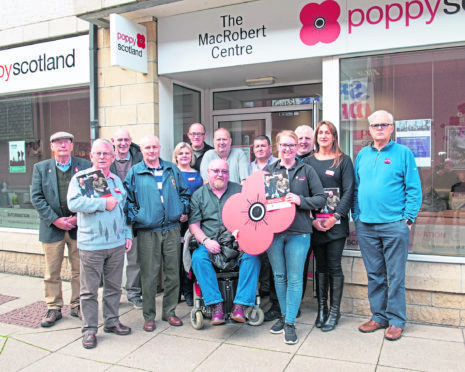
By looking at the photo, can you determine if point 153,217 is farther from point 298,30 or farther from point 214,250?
point 298,30

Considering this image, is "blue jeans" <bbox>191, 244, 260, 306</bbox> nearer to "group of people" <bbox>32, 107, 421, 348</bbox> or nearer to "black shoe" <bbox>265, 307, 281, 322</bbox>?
"group of people" <bbox>32, 107, 421, 348</bbox>

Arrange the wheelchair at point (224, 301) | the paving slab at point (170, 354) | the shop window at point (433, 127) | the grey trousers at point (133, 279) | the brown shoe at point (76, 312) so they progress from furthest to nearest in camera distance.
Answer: the grey trousers at point (133, 279) → the brown shoe at point (76, 312) → the shop window at point (433, 127) → the wheelchair at point (224, 301) → the paving slab at point (170, 354)

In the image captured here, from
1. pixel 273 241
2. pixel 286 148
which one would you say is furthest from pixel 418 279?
pixel 286 148

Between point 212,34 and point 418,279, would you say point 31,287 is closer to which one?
point 212,34

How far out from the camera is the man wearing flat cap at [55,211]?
4.40 metres

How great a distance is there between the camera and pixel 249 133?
6.52 meters

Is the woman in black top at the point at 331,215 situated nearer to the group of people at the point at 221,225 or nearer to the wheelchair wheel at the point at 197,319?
the group of people at the point at 221,225

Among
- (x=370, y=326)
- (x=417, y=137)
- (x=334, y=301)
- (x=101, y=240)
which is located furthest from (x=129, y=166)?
(x=417, y=137)

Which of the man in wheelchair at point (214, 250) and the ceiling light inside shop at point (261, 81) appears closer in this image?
the man in wheelchair at point (214, 250)

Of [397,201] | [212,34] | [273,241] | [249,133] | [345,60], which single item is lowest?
[273,241]

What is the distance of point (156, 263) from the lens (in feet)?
13.9

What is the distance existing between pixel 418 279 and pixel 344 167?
54.5 inches

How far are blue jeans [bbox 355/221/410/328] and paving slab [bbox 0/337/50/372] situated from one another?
294 centimetres

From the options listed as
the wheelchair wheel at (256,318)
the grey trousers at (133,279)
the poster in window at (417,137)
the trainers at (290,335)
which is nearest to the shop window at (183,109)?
the grey trousers at (133,279)
